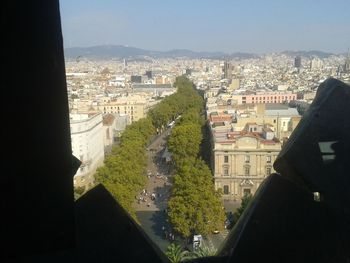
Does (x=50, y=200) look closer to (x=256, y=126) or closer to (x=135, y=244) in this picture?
(x=135, y=244)

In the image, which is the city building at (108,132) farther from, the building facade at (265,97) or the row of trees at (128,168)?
the building facade at (265,97)

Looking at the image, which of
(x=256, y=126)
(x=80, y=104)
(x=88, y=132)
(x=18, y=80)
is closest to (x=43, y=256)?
(x=18, y=80)

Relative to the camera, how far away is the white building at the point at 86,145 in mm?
27609

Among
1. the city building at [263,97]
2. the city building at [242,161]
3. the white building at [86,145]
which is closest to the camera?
the city building at [242,161]

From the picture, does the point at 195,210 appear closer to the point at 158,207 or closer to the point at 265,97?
the point at 158,207

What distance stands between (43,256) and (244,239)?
0.71 metres

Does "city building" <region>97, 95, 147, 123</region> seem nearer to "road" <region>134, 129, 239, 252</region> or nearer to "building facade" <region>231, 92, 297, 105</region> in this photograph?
"building facade" <region>231, 92, 297, 105</region>

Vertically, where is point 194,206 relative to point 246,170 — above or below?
above

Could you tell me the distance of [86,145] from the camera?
29312 mm

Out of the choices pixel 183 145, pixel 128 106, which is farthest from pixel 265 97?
pixel 183 145

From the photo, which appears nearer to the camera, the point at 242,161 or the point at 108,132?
the point at 242,161

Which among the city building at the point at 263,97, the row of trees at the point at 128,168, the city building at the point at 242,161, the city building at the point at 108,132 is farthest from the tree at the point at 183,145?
the city building at the point at 263,97

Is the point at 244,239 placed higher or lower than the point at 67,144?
lower

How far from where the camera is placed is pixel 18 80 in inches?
55.5
